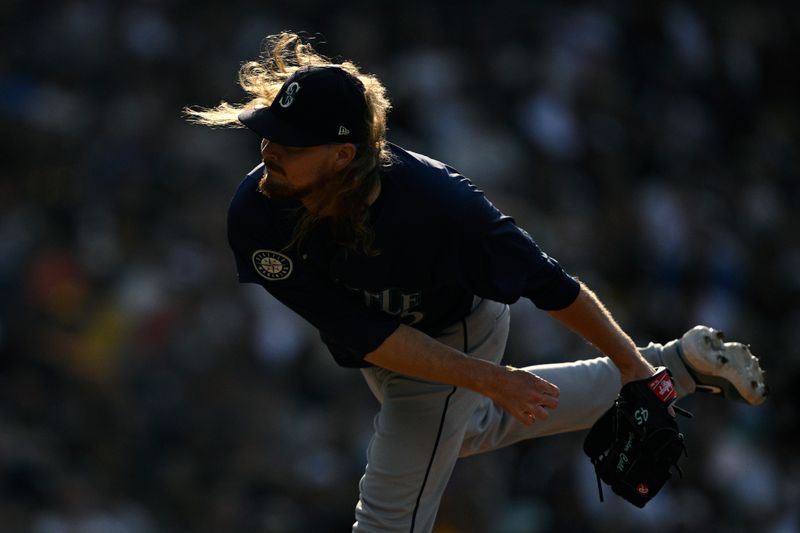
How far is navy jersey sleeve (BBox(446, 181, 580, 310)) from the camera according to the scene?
4008 millimetres

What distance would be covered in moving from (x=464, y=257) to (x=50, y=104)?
17.4 feet

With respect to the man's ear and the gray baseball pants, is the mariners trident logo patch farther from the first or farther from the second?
the gray baseball pants

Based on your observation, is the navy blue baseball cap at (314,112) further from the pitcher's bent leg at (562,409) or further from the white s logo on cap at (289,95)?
the pitcher's bent leg at (562,409)

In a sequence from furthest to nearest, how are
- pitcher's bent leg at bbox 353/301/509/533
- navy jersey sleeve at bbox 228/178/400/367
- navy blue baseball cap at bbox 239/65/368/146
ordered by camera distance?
pitcher's bent leg at bbox 353/301/509/533 → navy jersey sleeve at bbox 228/178/400/367 → navy blue baseball cap at bbox 239/65/368/146

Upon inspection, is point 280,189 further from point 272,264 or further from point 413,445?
point 413,445

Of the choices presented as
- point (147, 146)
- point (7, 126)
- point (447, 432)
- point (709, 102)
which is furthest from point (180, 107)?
point (447, 432)

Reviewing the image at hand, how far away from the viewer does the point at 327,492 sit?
7211 millimetres

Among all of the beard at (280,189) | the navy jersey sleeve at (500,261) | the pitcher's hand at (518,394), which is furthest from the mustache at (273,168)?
the pitcher's hand at (518,394)

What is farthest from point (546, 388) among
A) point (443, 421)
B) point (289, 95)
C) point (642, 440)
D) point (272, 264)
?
point (289, 95)

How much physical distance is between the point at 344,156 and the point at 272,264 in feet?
1.21

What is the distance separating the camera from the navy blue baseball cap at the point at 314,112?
3.88 metres

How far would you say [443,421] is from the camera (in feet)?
14.5

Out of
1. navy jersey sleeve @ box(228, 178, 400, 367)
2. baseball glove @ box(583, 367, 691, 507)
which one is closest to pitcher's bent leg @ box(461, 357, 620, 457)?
baseball glove @ box(583, 367, 691, 507)

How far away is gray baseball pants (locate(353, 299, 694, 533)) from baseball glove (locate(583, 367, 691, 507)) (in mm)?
393
